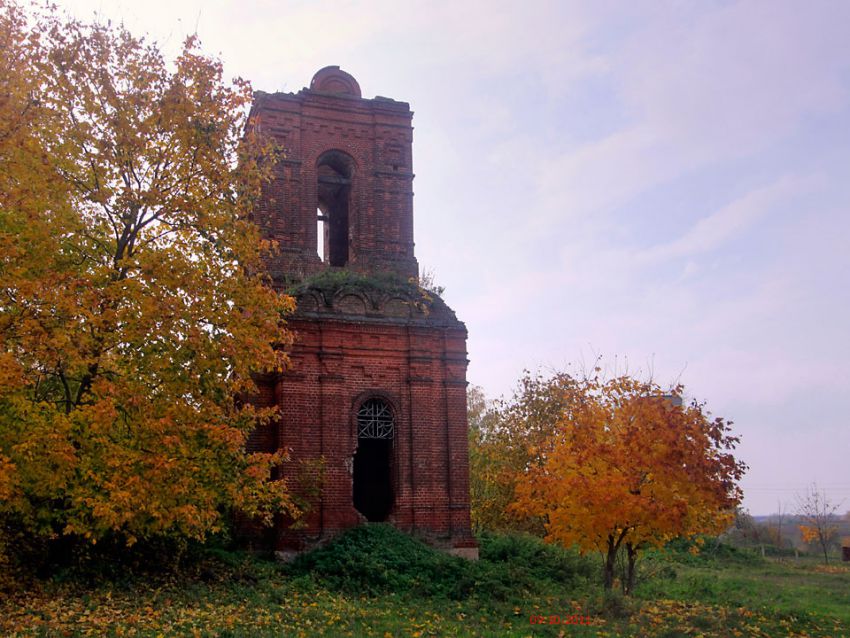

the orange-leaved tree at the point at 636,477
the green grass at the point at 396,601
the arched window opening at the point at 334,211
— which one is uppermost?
the arched window opening at the point at 334,211

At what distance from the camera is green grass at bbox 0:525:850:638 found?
10.7 m

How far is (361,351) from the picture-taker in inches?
668

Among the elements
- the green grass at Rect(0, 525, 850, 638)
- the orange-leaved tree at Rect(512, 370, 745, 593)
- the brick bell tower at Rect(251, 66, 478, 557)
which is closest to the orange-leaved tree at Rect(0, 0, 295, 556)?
the green grass at Rect(0, 525, 850, 638)

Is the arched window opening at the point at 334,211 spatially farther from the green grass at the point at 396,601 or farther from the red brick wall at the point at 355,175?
the green grass at the point at 396,601

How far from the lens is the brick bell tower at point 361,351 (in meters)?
16.2

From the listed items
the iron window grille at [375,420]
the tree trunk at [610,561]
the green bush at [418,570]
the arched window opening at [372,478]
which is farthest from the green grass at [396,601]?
the arched window opening at [372,478]

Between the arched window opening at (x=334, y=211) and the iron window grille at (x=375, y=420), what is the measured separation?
15.2 ft

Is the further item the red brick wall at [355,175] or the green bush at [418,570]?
the red brick wall at [355,175]

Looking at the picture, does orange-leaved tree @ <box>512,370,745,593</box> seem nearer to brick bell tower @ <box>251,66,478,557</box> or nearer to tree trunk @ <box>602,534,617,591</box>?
tree trunk @ <box>602,534,617,591</box>

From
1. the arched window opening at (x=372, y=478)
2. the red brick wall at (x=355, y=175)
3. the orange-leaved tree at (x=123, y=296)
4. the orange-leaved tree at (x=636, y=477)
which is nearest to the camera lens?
the orange-leaved tree at (x=123, y=296)

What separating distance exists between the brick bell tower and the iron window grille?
0.10 feet

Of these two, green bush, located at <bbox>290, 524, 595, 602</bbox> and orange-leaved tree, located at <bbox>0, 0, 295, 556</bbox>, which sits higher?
orange-leaved tree, located at <bbox>0, 0, 295, 556</bbox>

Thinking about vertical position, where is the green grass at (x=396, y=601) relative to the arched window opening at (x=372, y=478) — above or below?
below

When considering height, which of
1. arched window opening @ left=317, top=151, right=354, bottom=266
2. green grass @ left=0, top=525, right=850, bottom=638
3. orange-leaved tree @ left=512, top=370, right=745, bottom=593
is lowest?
green grass @ left=0, top=525, right=850, bottom=638
